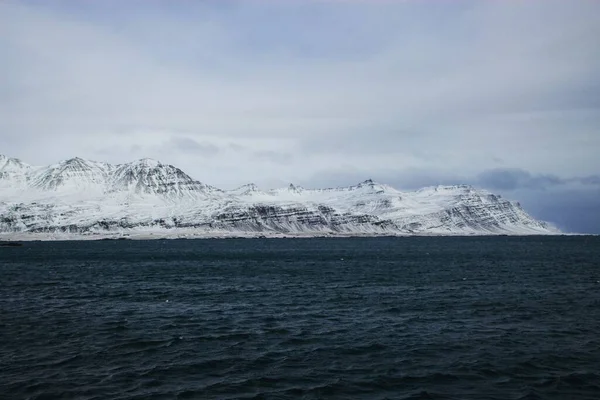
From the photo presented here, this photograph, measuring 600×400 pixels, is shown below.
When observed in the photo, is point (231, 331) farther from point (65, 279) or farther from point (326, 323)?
point (65, 279)

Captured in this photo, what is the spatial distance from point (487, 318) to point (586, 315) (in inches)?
421

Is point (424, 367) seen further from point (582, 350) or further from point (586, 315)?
point (586, 315)

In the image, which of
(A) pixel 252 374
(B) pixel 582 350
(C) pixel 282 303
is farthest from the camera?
(C) pixel 282 303

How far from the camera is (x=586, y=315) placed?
179ft

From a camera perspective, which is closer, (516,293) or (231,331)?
(231,331)

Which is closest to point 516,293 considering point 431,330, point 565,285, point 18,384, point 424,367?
point 565,285

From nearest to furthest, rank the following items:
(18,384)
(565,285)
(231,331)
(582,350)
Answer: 1. (18,384)
2. (582,350)
3. (231,331)
4. (565,285)

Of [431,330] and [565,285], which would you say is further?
[565,285]

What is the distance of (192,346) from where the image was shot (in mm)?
41875

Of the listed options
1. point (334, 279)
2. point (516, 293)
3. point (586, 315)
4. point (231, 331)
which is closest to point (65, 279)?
point (334, 279)

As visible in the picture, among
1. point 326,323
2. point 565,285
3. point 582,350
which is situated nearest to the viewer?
point 582,350

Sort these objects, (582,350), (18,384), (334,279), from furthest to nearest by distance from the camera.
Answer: (334,279)
(582,350)
(18,384)

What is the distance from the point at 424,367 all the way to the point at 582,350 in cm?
1370

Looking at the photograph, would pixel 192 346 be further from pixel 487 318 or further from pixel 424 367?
pixel 487 318
